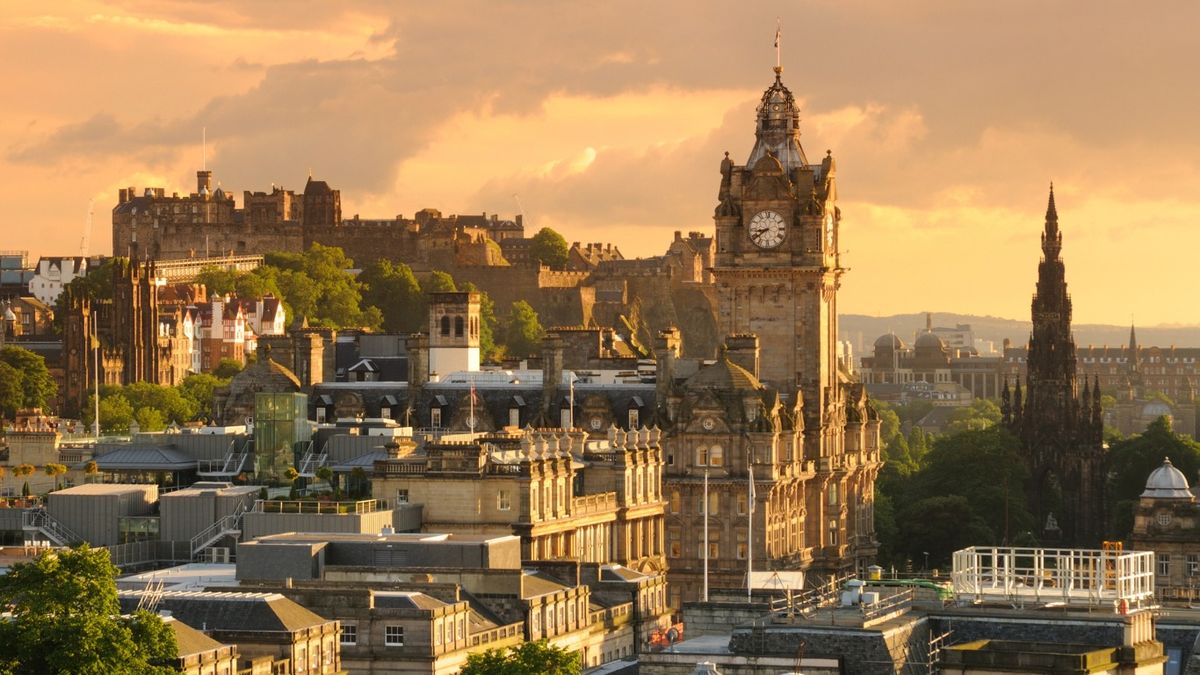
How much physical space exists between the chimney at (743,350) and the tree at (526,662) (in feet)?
271

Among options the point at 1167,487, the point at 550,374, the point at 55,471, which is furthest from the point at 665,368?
the point at 55,471

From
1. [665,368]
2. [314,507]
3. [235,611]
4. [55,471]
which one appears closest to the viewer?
[235,611]

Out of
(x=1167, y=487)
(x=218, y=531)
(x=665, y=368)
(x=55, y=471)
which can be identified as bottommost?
(x=218, y=531)

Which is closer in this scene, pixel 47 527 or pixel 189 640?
pixel 189 640

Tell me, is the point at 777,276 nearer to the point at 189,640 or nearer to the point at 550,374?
the point at 550,374

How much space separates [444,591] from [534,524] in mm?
27372

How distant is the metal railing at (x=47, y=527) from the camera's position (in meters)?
143

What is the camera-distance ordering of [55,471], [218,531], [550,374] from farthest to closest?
[550,374] < [55,471] < [218,531]

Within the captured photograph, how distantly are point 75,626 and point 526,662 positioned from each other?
1660cm

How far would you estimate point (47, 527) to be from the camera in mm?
144750

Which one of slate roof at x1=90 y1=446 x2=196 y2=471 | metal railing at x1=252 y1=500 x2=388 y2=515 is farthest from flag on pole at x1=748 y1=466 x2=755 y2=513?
metal railing at x1=252 y1=500 x2=388 y2=515

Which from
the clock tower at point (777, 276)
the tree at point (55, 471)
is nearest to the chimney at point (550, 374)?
the clock tower at point (777, 276)

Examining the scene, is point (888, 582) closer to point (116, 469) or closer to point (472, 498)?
point (472, 498)

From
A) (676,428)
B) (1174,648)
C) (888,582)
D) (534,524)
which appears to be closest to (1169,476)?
(676,428)
